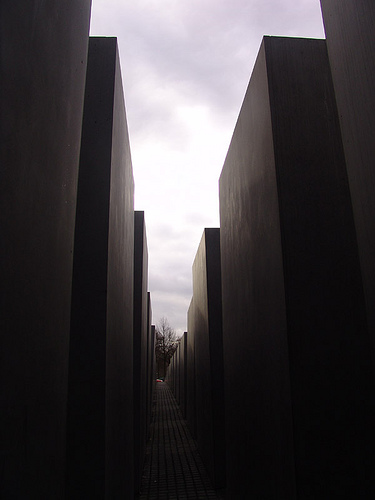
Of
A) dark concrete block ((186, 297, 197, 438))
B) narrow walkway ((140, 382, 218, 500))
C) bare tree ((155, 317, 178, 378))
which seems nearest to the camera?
narrow walkway ((140, 382, 218, 500))

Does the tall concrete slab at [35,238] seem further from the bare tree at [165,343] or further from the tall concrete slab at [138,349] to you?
the bare tree at [165,343]

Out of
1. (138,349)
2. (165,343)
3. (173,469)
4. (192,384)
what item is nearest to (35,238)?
(138,349)

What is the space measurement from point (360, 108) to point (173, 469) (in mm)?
8215

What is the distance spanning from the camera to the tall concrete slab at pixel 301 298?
9.37 feet

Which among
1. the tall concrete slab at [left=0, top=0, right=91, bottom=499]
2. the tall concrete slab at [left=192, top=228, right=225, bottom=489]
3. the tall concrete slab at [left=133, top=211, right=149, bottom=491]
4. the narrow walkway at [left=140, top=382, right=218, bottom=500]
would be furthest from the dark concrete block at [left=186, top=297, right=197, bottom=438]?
the tall concrete slab at [left=0, top=0, right=91, bottom=499]

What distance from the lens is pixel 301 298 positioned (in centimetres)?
307

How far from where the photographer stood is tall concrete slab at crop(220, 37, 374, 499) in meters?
2.86

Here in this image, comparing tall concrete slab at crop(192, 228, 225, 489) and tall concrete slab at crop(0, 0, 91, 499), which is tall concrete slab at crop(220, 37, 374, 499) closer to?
tall concrete slab at crop(0, 0, 91, 499)

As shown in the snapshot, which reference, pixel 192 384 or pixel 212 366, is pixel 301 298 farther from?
pixel 192 384

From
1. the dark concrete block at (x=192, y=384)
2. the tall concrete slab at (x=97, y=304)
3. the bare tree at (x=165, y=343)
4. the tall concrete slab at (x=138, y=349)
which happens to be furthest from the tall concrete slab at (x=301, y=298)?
the bare tree at (x=165, y=343)

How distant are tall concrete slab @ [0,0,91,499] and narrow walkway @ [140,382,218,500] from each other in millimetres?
5865

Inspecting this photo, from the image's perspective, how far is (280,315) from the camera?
3.17 metres

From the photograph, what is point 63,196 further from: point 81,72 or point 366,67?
point 366,67

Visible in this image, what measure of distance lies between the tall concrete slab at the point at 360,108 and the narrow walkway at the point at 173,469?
6.00 m
